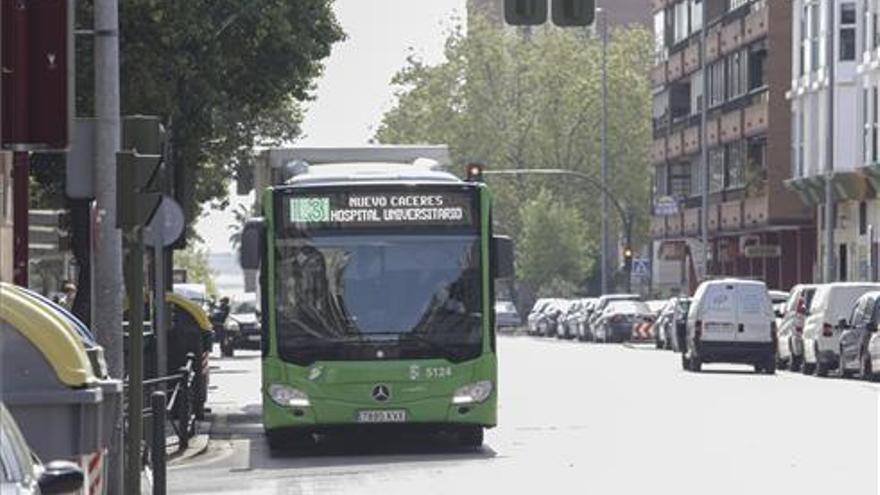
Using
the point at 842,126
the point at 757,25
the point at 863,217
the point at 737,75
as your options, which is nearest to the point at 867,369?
the point at 863,217

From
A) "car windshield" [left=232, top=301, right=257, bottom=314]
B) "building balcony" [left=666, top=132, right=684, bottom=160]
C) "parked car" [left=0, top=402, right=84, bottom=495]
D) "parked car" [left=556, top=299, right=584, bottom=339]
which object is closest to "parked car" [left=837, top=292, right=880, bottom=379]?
"car windshield" [left=232, top=301, right=257, bottom=314]

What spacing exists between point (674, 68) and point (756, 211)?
2054 centimetres

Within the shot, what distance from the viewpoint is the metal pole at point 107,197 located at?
22.3m

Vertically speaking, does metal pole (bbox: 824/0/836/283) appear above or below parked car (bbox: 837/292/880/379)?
above

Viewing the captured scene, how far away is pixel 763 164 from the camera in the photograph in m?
86.7

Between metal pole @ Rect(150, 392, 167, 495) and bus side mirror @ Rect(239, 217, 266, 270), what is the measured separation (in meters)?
6.54

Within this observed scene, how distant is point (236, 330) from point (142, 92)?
122 ft

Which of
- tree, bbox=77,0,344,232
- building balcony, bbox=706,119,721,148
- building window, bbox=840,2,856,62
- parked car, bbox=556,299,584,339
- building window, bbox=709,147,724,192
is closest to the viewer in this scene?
tree, bbox=77,0,344,232

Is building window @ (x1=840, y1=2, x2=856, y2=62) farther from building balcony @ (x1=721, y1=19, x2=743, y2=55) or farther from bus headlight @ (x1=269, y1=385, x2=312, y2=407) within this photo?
bus headlight @ (x1=269, y1=385, x2=312, y2=407)

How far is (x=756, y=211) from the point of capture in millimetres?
86812

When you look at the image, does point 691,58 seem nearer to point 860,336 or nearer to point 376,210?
point 860,336

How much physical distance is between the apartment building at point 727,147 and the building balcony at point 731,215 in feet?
0.11

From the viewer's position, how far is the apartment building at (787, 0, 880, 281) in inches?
2837

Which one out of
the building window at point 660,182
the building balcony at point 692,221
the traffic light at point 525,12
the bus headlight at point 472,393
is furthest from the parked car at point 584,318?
the traffic light at point 525,12
